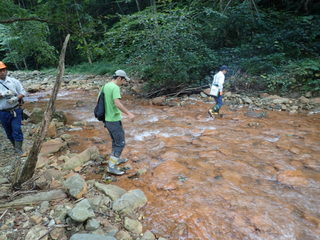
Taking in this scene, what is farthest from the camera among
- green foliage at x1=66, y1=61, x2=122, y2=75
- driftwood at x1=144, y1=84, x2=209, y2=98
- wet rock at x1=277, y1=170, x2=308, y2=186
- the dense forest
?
green foliage at x1=66, y1=61, x2=122, y2=75

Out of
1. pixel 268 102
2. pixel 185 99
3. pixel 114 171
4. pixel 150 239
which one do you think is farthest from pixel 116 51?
pixel 150 239

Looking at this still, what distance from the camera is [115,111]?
12.3ft

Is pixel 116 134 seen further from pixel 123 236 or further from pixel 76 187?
pixel 123 236

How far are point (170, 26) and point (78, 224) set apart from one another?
30.1 ft

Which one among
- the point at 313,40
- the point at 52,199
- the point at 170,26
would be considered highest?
the point at 170,26

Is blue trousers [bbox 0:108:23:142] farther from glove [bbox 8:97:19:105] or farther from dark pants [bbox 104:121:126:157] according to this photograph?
dark pants [bbox 104:121:126:157]

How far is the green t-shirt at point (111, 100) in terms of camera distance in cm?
361

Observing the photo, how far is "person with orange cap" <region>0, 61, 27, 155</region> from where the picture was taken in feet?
13.3

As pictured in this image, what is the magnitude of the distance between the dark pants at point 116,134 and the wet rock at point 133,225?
4.71ft

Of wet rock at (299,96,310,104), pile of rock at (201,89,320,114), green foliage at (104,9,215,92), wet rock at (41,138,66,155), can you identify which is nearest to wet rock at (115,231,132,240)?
wet rock at (41,138,66,155)

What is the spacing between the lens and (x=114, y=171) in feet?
13.3

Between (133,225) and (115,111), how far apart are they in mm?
1820

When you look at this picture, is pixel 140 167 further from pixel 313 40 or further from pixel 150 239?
pixel 313 40

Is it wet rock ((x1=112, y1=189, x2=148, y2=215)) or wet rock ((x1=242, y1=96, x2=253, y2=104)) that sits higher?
wet rock ((x1=112, y1=189, x2=148, y2=215))
